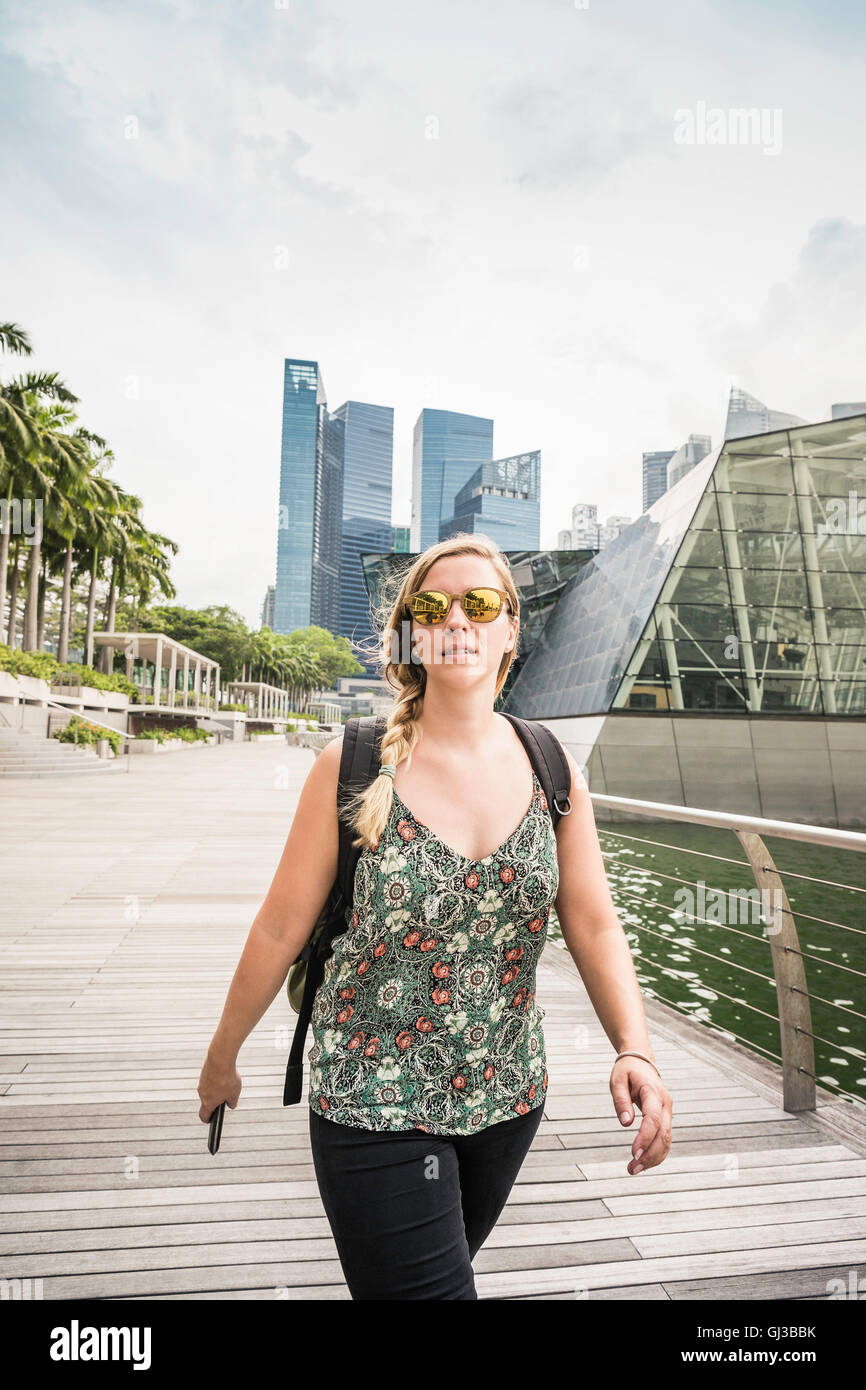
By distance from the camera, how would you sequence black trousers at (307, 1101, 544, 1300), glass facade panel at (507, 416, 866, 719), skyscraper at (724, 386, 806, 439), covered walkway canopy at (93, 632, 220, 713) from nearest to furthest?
black trousers at (307, 1101, 544, 1300), glass facade panel at (507, 416, 866, 719), covered walkway canopy at (93, 632, 220, 713), skyscraper at (724, 386, 806, 439)

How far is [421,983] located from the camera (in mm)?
1317

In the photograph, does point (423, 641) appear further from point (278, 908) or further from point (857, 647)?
point (857, 647)

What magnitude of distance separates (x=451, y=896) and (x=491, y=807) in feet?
0.62

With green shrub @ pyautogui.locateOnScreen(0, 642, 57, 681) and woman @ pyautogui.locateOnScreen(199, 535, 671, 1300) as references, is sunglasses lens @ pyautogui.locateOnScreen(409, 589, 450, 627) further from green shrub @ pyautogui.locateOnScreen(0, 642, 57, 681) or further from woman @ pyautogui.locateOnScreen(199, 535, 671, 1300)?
green shrub @ pyautogui.locateOnScreen(0, 642, 57, 681)

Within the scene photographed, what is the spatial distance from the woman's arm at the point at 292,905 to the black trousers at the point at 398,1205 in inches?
8.6

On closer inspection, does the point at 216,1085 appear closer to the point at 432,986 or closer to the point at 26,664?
the point at 432,986

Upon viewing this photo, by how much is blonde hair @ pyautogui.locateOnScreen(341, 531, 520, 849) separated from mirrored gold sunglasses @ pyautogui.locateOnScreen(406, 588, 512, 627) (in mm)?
44

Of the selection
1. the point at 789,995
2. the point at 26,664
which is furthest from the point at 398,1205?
the point at 26,664

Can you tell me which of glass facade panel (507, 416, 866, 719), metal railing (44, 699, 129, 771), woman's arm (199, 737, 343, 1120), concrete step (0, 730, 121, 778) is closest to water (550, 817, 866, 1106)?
woman's arm (199, 737, 343, 1120)

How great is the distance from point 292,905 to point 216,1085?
416 mm

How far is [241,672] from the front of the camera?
8662 cm

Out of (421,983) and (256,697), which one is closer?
(421,983)

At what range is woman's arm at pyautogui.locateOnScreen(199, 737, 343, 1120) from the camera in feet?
4.38

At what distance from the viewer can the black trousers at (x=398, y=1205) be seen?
1183 mm
